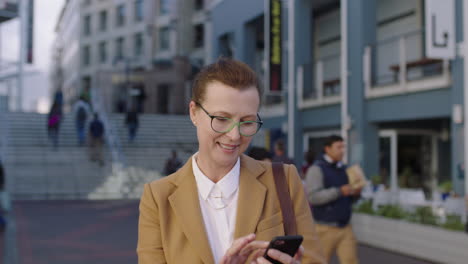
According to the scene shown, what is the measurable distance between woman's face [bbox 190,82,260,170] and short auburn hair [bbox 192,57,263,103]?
0.02 m

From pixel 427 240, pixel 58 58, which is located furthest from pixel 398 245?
pixel 58 58

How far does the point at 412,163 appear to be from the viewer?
51.8ft

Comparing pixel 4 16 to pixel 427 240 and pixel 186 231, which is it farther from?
pixel 186 231

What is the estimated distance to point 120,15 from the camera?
45.2 metres

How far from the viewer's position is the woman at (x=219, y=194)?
1783 mm

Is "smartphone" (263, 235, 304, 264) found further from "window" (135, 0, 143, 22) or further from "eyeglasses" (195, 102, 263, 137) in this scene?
"window" (135, 0, 143, 22)

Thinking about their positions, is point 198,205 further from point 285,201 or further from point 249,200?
point 285,201

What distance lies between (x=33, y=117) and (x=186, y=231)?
21.7 meters

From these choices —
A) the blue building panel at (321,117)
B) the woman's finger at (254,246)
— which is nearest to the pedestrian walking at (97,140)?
the blue building panel at (321,117)

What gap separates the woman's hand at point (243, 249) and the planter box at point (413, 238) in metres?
6.56

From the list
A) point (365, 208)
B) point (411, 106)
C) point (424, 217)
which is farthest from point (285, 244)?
point (411, 106)

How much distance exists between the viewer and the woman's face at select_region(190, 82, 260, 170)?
177 cm

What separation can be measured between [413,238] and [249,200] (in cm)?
716

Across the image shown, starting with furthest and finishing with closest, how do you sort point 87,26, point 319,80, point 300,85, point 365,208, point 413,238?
1. point 87,26
2. point 300,85
3. point 319,80
4. point 365,208
5. point 413,238
